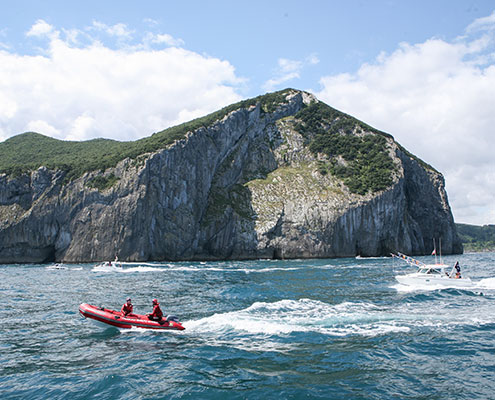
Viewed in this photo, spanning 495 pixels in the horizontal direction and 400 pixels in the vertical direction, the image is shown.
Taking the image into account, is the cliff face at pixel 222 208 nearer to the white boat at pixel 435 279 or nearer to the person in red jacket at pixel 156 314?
the white boat at pixel 435 279

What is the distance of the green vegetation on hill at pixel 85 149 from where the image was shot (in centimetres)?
9125

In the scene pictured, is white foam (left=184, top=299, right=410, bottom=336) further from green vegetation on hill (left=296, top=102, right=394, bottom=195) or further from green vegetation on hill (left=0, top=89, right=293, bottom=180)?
green vegetation on hill (left=296, top=102, right=394, bottom=195)

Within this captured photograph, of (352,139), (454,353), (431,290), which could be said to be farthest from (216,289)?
(352,139)

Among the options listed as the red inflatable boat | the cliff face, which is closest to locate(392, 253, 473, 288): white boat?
the red inflatable boat

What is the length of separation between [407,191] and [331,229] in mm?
37468

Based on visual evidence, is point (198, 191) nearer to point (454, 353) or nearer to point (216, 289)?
point (216, 289)

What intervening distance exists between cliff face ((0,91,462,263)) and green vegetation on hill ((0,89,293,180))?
7.65 feet

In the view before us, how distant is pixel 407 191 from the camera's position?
385 ft

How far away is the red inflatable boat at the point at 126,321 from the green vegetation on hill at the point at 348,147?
282 feet

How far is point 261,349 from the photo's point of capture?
16.7 m

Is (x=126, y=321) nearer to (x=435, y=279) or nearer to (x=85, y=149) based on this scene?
(x=435, y=279)

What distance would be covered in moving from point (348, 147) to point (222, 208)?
46.3 meters

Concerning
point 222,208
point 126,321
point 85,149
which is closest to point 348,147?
point 222,208

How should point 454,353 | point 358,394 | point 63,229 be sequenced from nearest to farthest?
point 358,394
point 454,353
point 63,229
